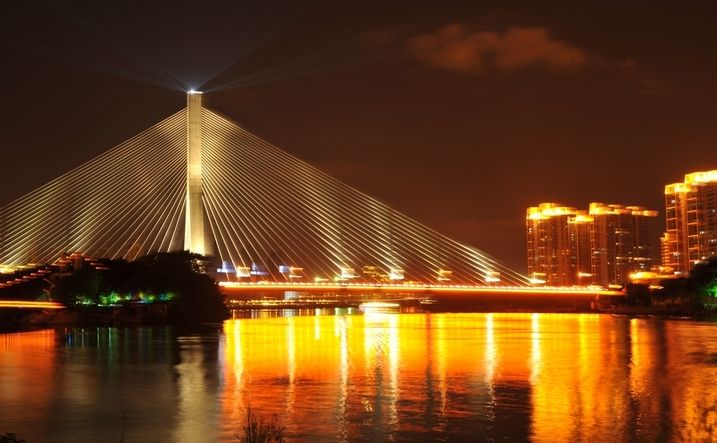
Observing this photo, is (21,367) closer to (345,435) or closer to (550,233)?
(345,435)

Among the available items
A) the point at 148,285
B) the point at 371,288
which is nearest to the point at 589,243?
the point at 371,288

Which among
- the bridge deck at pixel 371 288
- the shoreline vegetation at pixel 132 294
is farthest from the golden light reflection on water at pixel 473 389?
the shoreline vegetation at pixel 132 294

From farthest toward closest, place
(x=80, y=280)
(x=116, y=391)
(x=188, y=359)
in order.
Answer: (x=80, y=280) → (x=188, y=359) → (x=116, y=391)

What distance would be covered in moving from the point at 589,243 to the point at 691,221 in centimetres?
1548

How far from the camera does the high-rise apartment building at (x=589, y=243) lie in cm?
10800

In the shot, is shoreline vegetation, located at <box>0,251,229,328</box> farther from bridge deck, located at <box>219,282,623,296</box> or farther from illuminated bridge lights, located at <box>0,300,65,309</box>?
bridge deck, located at <box>219,282,623,296</box>

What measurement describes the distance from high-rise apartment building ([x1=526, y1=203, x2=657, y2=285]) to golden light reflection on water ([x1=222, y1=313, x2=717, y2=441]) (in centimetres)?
8155

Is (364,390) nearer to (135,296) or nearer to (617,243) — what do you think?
(135,296)

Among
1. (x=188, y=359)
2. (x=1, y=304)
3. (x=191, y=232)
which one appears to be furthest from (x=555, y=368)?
(x=1, y=304)

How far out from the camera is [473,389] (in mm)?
16375

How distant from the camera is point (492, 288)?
50.6 meters

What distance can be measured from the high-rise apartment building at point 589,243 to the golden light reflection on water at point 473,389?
268 ft

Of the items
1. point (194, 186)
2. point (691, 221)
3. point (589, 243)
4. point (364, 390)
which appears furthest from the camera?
point (589, 243)

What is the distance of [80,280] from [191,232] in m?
9.40
